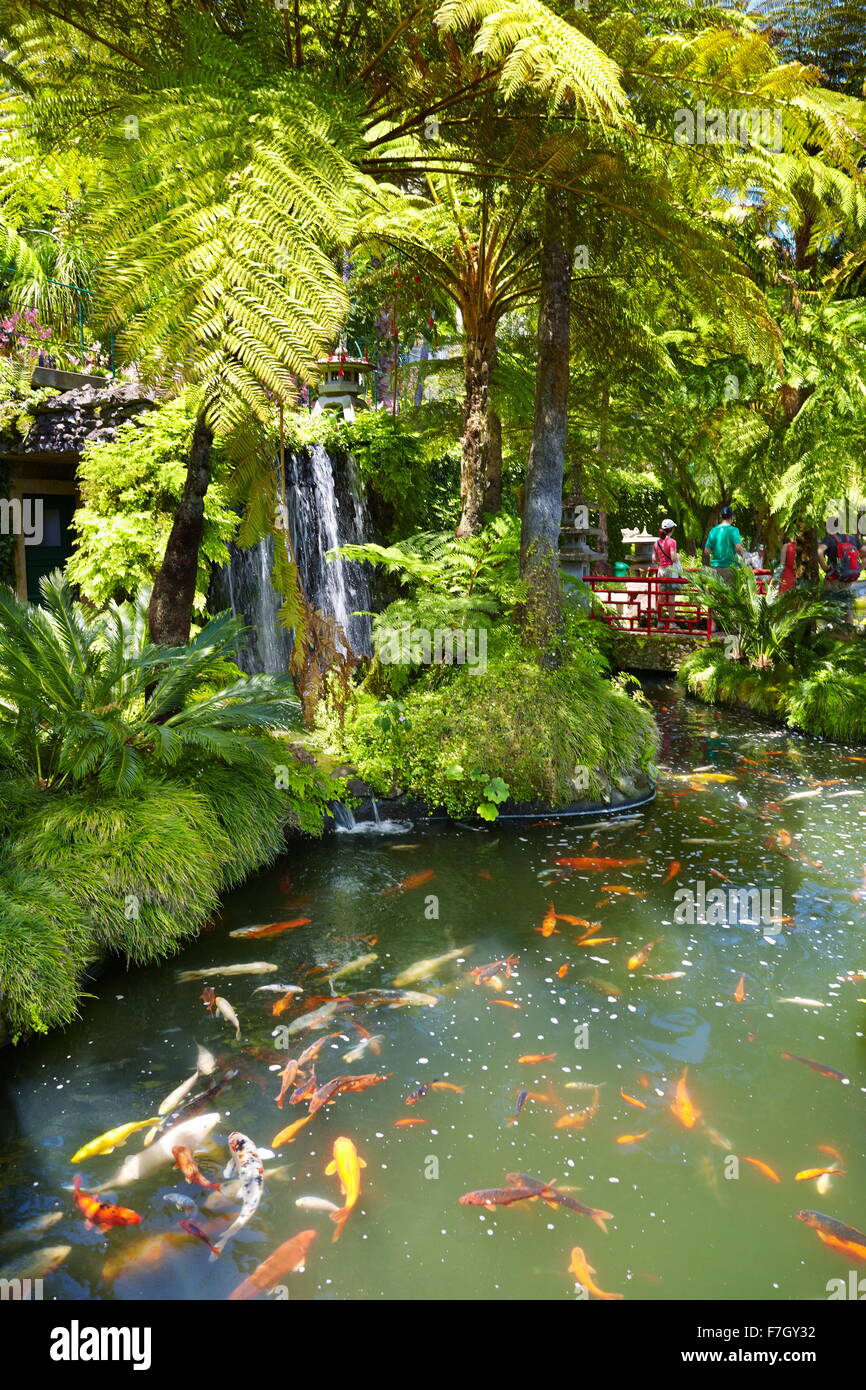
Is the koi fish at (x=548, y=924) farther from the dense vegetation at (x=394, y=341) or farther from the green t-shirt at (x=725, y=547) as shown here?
the green t-shirt at (x=725, y=547)

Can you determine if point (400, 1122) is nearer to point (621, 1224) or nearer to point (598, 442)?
point (621, 1224)

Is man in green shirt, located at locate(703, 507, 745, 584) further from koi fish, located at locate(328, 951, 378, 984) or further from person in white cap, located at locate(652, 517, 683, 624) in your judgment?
koi fish, located at locate(328, 951, 378, 984)

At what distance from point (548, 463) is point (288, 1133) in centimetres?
585

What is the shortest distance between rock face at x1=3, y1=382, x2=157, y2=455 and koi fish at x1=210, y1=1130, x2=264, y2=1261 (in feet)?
21.5

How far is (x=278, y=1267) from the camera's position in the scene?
295 cm

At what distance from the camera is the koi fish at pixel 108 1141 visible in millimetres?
3477

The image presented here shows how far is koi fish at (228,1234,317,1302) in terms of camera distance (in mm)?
2852

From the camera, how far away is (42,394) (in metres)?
8.06

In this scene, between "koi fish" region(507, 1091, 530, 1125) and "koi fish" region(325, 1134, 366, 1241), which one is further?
"koi fish" region(507, 1091, 530, 1125)

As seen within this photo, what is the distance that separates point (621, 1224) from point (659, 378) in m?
8.06

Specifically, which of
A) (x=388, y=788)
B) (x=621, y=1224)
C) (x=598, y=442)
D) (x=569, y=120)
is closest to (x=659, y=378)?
(x=598, y=442)
